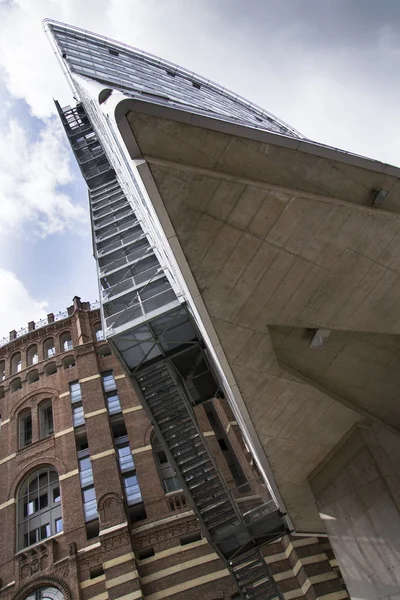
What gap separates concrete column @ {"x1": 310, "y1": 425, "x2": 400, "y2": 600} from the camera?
14.1 meters

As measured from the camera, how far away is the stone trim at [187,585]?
20859mm

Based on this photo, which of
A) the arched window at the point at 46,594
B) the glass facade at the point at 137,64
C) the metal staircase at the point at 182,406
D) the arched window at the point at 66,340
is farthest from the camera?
the arched window at the point at 66,340

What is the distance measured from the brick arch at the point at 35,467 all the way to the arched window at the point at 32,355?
30.1 feet

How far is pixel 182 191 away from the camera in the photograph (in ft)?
39.3

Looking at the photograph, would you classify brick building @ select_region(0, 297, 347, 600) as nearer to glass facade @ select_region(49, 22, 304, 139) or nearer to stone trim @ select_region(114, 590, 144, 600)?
stone trim @ select_region(114, 590, 144, 600)

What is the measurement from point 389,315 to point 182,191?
7.31 m

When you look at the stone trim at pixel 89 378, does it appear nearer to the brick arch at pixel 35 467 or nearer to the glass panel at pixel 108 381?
the glass panel at pixel 108 381

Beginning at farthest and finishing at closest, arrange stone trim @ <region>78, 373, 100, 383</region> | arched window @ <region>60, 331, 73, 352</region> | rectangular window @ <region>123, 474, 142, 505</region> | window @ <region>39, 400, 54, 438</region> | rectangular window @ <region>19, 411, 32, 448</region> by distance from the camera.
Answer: arched window @ <region>60, 331, 73, 352</region> < stone trim @ <region>78, 373, 100, 383</region> < window @ <region>39, 400, 54, 438</region> < rectangular window @ <region>19, 411, 32, 448</region> < rectangular window @ <region>123, 474, 142, 505</region>

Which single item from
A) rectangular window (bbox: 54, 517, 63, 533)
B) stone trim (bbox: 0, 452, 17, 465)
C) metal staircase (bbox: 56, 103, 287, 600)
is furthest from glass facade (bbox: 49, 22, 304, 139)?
rectangular window (bbox: 54, 517, 63, 533)

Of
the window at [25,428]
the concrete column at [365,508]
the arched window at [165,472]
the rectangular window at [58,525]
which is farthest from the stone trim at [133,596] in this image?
the window at [25,428]

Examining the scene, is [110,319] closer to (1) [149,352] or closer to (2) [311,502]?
(1) [149,352]

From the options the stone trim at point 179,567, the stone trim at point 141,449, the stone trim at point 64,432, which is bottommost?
the stone trim at point 179,567

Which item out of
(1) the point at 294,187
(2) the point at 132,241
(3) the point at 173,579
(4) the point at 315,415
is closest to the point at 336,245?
(1) the point at 294,187

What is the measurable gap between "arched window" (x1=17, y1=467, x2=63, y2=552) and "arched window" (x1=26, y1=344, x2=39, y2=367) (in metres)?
9.69
